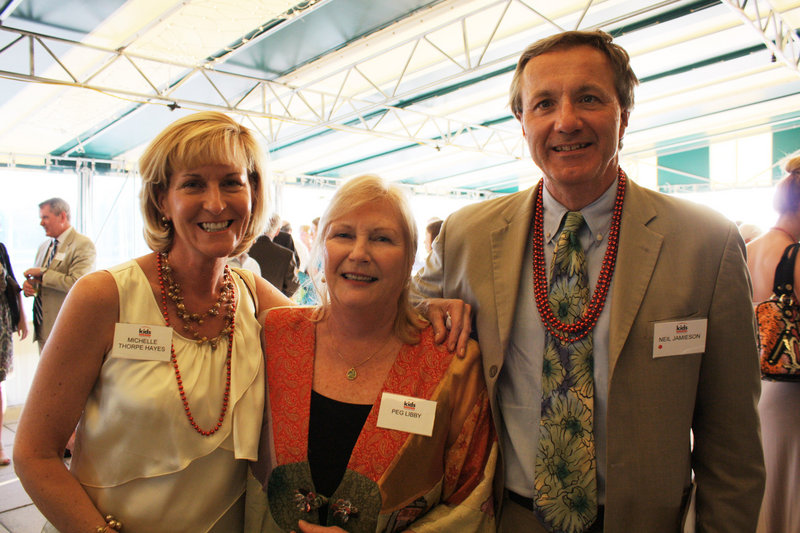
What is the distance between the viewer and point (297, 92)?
7.26 meters

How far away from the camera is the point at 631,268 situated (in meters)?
1.36

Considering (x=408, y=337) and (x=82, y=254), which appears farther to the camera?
(x=82, y=254)

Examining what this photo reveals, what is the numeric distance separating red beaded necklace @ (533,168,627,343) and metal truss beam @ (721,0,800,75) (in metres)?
4.61

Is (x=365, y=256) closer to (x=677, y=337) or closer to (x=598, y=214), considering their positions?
(x=598, y=214)

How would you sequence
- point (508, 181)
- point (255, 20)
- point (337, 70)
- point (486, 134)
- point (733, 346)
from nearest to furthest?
1. point (733, 346)
2. point (255, 20)
3. point (337, 70)
4. point (486, 134)
5. point (508, 181)

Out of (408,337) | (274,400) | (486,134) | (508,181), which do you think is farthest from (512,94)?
(508,181)

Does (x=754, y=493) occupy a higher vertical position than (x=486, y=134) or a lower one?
lower

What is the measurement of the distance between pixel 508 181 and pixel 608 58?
1368 cm

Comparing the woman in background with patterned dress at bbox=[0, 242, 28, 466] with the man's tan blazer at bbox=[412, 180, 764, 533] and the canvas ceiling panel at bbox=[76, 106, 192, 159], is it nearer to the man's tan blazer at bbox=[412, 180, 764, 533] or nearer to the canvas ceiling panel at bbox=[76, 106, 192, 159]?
the canvas ceiling panel at bbox=[76, 106, 192, 159]

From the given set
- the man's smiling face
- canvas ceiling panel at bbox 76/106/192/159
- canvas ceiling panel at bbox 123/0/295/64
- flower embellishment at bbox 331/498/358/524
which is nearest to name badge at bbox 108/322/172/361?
flower embellishment at bbox 331/498/358/524

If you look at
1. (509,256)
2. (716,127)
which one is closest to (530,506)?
(509,256)

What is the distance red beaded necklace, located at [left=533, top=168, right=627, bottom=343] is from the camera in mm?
1380

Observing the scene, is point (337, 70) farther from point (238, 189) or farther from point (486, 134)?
point (238, 189)

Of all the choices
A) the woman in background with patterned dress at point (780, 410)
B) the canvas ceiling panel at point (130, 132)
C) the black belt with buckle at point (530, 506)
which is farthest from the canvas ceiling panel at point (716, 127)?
the black belt with buckle at point (530, 506)
